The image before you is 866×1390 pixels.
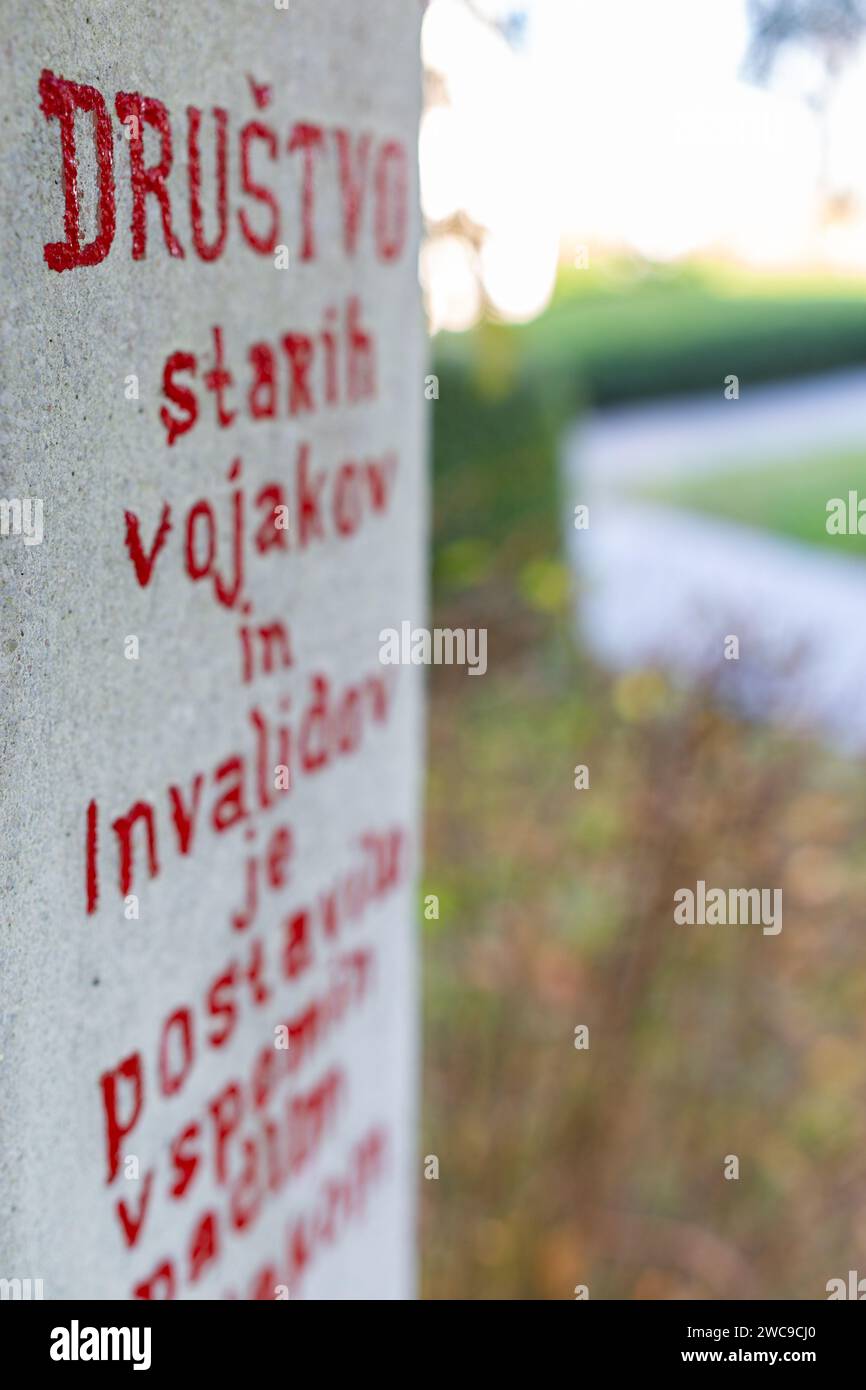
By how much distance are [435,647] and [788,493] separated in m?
2.47

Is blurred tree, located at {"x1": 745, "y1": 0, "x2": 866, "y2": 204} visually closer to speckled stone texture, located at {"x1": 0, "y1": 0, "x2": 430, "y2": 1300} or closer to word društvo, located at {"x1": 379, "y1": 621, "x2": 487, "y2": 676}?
word društvo, located at {"x1": 379, "y1": 621, "x2": 487, "y2": 676}

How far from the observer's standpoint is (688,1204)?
4047 millimetres

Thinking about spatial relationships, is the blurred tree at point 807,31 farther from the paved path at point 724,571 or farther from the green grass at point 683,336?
the green grass at point 683,336

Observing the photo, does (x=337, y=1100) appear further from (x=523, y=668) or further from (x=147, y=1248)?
(x=523, y=668)

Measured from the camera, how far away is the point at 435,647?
4.86 meters

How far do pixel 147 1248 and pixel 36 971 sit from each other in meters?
0.53

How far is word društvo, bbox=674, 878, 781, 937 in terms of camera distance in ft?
12.3

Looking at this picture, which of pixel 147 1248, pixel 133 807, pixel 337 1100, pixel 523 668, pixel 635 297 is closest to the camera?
pixel 133 807

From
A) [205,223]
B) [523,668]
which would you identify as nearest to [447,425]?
[523,668]
